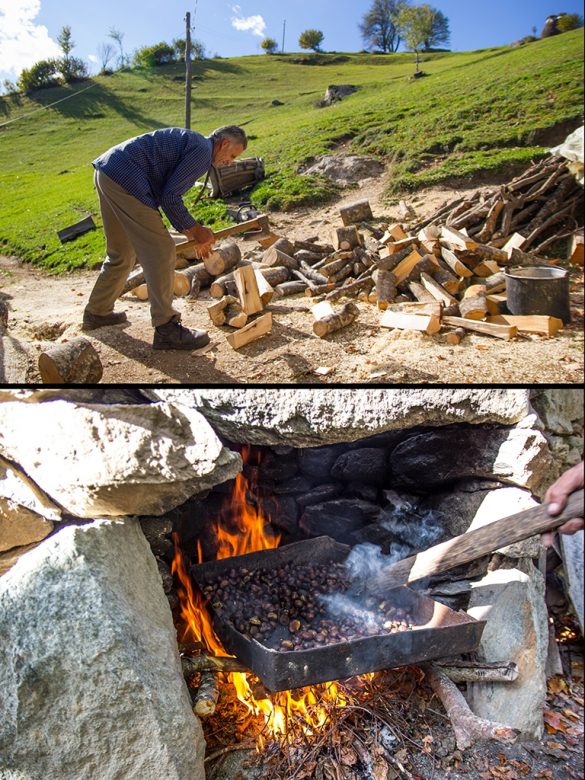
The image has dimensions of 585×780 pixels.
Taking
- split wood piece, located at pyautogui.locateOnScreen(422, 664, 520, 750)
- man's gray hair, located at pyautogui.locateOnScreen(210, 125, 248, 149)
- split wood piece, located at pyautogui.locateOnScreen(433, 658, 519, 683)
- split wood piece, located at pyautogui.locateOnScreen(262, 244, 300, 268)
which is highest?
man's gray hair, located at pyautogui.locateOnScreen(210, 125, 248, 149)

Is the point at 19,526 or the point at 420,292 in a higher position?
the point at 420,292

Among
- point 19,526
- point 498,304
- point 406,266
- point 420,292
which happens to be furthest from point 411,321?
point 19,526

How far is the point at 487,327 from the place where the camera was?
244cm

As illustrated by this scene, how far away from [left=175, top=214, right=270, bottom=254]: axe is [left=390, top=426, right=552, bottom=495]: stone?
1407 millimetres

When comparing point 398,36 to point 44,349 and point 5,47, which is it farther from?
point 44,349

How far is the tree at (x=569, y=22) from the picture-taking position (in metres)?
2.15

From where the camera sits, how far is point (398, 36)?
2.38 metres

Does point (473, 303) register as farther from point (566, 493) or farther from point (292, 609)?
point (292, 609)

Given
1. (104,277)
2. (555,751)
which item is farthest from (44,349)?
(555,751)

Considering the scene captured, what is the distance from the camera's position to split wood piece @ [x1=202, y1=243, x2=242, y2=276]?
2521 millimetres

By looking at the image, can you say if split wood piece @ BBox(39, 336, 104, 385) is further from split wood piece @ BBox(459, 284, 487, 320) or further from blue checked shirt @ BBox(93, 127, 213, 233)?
split wood piece @ BBox(459, 284, 487, 320)

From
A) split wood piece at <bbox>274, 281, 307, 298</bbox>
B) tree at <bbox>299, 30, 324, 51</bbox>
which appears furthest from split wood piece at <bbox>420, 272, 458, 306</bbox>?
tree at <bbox>299, 30, 324, 51</bbox>

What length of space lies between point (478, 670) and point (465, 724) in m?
0.24

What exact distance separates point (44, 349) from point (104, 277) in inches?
14.7
